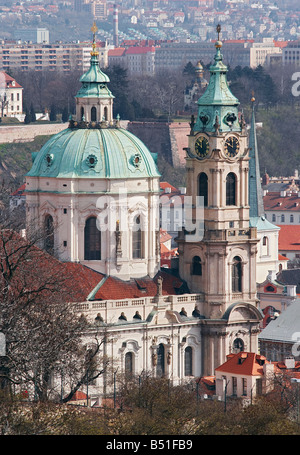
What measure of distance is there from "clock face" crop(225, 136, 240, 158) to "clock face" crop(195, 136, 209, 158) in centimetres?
105

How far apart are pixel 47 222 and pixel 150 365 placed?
30.6 feet

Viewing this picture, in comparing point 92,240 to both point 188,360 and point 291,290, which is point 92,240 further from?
point 291,290

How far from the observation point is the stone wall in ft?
647

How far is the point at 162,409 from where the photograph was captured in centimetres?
8344

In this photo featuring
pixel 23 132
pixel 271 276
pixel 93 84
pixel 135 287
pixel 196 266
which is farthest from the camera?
pixel 23 132

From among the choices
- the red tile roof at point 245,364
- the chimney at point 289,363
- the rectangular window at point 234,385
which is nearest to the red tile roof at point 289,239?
the chimney at point 289,363

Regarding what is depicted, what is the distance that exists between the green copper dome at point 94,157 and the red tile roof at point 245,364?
435 inches

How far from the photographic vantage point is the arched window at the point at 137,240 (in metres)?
107

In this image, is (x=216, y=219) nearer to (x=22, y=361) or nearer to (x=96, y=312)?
(x=96, y=312)

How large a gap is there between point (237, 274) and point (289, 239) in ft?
202

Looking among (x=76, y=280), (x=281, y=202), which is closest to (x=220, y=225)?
(x=76, y=280)

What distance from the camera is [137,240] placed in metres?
107
